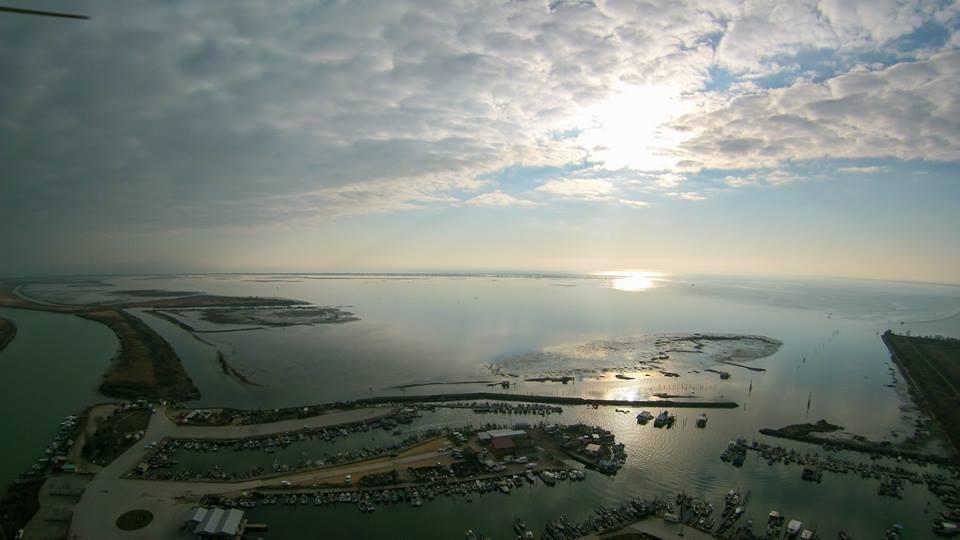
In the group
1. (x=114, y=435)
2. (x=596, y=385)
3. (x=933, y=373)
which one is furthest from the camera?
(x=933, y=373)

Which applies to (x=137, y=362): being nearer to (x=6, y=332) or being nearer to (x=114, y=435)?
(x=114, y=435)

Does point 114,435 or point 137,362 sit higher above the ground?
point 137,362

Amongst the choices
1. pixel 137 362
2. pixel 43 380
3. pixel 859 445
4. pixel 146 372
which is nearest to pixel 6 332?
pixel 43 380

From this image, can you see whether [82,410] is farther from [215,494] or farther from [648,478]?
[648,478]

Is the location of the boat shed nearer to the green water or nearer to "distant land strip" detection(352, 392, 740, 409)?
the green water

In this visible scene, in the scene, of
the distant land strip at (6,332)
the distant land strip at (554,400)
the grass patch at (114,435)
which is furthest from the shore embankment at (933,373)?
the distant land strip at (6,332)

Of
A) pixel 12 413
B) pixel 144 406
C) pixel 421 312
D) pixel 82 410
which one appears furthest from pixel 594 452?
pixel 421 312
